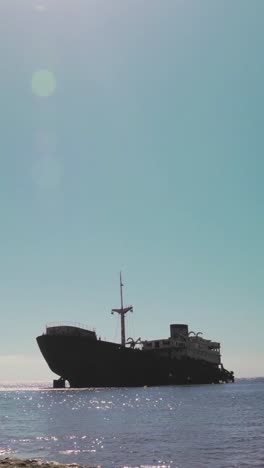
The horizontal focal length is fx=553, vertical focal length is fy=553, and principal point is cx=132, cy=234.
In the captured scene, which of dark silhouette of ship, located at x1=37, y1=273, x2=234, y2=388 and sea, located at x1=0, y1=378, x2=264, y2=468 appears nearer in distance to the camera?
sea, located at x1=0, y1=378, x2=264, y2=468

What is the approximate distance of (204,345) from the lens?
140 meters

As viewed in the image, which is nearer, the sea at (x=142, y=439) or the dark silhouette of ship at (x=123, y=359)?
the sea at (x=142, y=439)

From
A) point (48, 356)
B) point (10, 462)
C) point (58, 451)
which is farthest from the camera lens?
point (48, 356)

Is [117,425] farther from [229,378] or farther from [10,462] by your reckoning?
[229,378]

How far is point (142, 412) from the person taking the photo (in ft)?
198

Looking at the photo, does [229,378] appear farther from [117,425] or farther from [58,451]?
[58,451]

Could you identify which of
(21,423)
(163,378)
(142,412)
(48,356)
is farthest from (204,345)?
(21,423)

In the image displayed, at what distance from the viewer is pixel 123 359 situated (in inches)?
4377

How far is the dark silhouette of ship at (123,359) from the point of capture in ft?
348

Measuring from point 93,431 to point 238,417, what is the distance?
54.4 ft

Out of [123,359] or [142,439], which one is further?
[123,359]

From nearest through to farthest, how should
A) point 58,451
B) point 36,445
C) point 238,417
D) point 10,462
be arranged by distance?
point 10,462, point 58,451, point 36,445, point 238,417

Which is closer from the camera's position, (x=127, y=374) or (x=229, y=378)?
(x=127, y=374)

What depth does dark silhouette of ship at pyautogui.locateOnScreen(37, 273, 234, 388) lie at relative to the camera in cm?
10612
